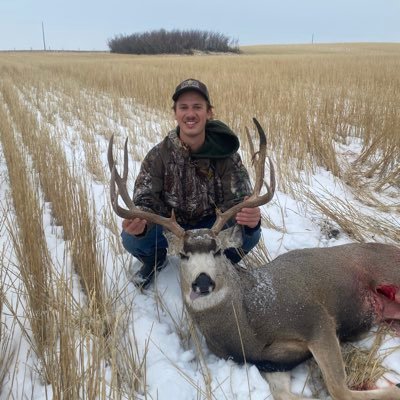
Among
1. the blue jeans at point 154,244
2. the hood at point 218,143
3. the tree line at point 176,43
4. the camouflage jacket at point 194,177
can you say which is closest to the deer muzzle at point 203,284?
the blue jeans at point 154,244

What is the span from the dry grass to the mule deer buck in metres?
0.28

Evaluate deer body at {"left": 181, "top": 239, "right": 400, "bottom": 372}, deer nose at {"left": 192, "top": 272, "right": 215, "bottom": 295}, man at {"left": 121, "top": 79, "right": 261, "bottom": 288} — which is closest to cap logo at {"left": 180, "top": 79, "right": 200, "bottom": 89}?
man at {"left": 121, "top": 79, "right": 261, "bottom": 288}

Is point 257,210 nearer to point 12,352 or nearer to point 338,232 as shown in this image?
point 338,232

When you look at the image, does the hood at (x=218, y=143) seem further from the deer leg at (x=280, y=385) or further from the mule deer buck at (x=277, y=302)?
the deer leg at (x=280, y=385)

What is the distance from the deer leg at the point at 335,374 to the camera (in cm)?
203

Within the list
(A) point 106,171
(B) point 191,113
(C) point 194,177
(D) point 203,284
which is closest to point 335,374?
(D) point 203,284

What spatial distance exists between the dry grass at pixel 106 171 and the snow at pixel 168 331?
5cm

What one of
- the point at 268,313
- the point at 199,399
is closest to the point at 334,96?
the point at 268,313

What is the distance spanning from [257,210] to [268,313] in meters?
0.62

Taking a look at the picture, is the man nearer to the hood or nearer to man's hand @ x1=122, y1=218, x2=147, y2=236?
the hood

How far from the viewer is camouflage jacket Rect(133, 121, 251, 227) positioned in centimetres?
311

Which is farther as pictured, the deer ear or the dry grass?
the deer ear

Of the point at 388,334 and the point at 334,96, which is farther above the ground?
the point at 334,96

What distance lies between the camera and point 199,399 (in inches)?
79.2
